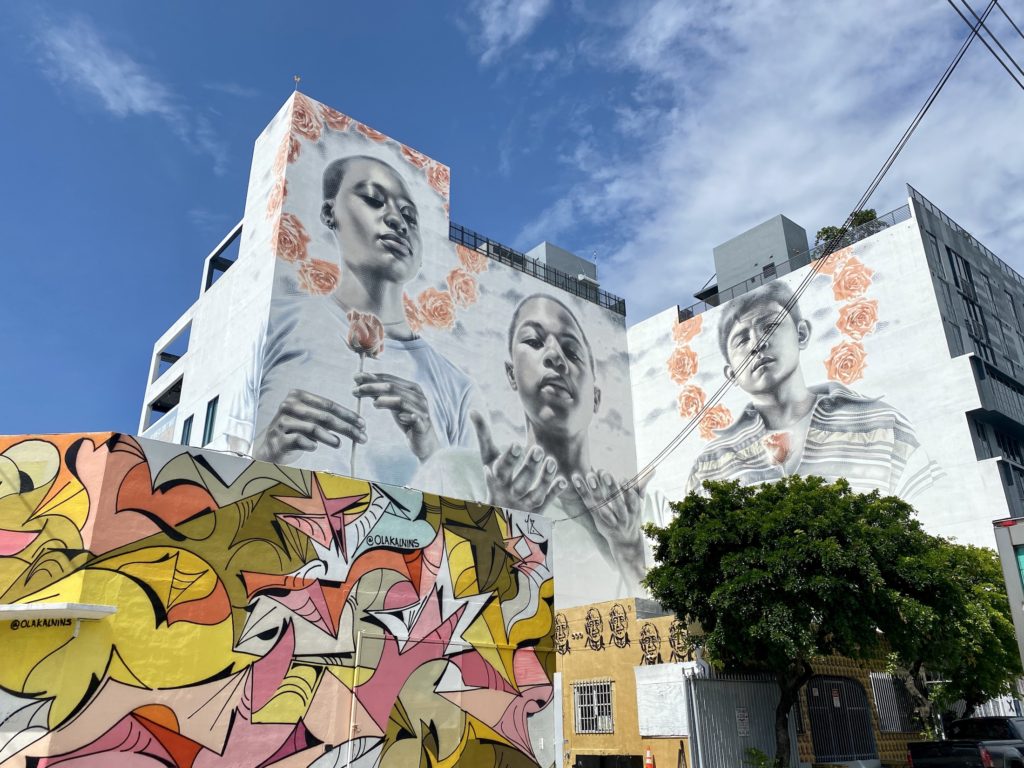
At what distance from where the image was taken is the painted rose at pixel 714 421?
136ft

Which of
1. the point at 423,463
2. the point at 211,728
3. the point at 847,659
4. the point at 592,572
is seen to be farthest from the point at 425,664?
the point at 592,572

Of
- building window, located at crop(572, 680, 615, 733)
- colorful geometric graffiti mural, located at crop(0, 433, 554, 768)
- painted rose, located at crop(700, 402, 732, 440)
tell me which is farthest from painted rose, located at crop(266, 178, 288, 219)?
painted rose, located at crop(700, 402, 732, 440)

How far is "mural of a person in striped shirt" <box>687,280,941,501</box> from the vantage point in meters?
34.8

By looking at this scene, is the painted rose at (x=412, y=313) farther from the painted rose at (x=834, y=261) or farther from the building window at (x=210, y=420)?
the painted rose at (x=834, y=261)

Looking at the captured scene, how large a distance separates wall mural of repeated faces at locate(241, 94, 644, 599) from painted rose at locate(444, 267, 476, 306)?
98mm

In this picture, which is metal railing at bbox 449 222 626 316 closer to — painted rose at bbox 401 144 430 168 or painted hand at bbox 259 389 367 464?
painted rose at bbox 401 144 430 168

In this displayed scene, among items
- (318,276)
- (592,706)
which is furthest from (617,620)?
(318,276)

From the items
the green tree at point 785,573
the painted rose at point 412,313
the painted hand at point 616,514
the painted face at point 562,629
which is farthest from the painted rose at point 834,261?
the painted face at point 562,629

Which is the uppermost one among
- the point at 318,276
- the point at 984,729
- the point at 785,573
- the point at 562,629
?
the point at 318,276

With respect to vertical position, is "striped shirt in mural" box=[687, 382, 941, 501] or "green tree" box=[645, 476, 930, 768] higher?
"striped shirt in mural" box=[687, 382, 941, 501]

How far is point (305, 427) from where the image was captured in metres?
31.0

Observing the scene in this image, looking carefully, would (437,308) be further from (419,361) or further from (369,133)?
(369,133)

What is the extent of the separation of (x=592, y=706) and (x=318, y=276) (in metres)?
20.7

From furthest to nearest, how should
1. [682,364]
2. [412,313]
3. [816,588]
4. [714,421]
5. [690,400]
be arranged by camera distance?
[682,364] < [690,400] < [714,421] < [412,313] < [816,588]
